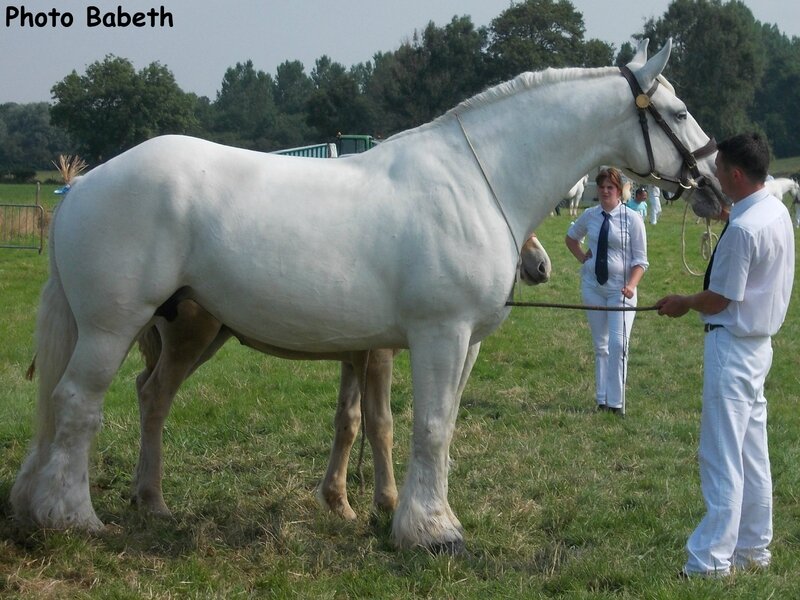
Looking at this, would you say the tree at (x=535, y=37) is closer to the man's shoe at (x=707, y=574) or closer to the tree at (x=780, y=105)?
the tree at (x=780, y=105)

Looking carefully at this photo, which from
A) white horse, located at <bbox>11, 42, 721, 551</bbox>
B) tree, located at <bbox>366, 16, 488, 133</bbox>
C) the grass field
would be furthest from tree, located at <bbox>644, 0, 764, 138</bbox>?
white horse, located at <bbox>11, 42, 721, 551</bbox>

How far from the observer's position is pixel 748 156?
4199 mm

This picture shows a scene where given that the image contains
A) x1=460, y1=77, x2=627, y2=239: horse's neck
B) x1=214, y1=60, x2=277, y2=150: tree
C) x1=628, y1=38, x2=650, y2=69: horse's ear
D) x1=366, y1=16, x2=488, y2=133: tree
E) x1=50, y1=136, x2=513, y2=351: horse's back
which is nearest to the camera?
x1=50, y1=136, x2=513, y2=351: horse's back

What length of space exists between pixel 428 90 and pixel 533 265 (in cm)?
4924

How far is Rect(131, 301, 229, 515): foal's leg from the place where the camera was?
5215 millimetres

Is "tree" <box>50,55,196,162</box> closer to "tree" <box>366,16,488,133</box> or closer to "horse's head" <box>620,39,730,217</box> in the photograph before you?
"tree" <box>366,16,488,133</box>

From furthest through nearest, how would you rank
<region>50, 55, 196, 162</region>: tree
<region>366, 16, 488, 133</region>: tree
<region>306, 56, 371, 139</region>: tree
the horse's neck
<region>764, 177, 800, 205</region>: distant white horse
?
<region>306, 56, 371, 139</region>: tree
<region>366, 16, 488, 133</region>: tree
<region>50, 55, 196, 162</region>: tree
<region>764, 177, 800, 205</region>: distant white horse
the horse's neck

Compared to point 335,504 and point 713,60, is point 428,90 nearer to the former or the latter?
point 713,60

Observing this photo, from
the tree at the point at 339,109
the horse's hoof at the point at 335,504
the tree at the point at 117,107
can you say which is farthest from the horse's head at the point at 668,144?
the tree at the point at 339,109

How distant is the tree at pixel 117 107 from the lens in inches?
1638

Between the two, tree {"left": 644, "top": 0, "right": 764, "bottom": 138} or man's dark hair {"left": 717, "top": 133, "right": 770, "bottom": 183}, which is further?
tree {"left": 644, "top": 0, "right": 764, "bottom": 138}

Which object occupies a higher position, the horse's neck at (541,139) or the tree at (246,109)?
the tree at (246,109)

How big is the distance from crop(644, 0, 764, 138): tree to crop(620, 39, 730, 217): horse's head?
58146mm

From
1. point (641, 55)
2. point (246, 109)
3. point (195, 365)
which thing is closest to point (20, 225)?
point (195, 365)
